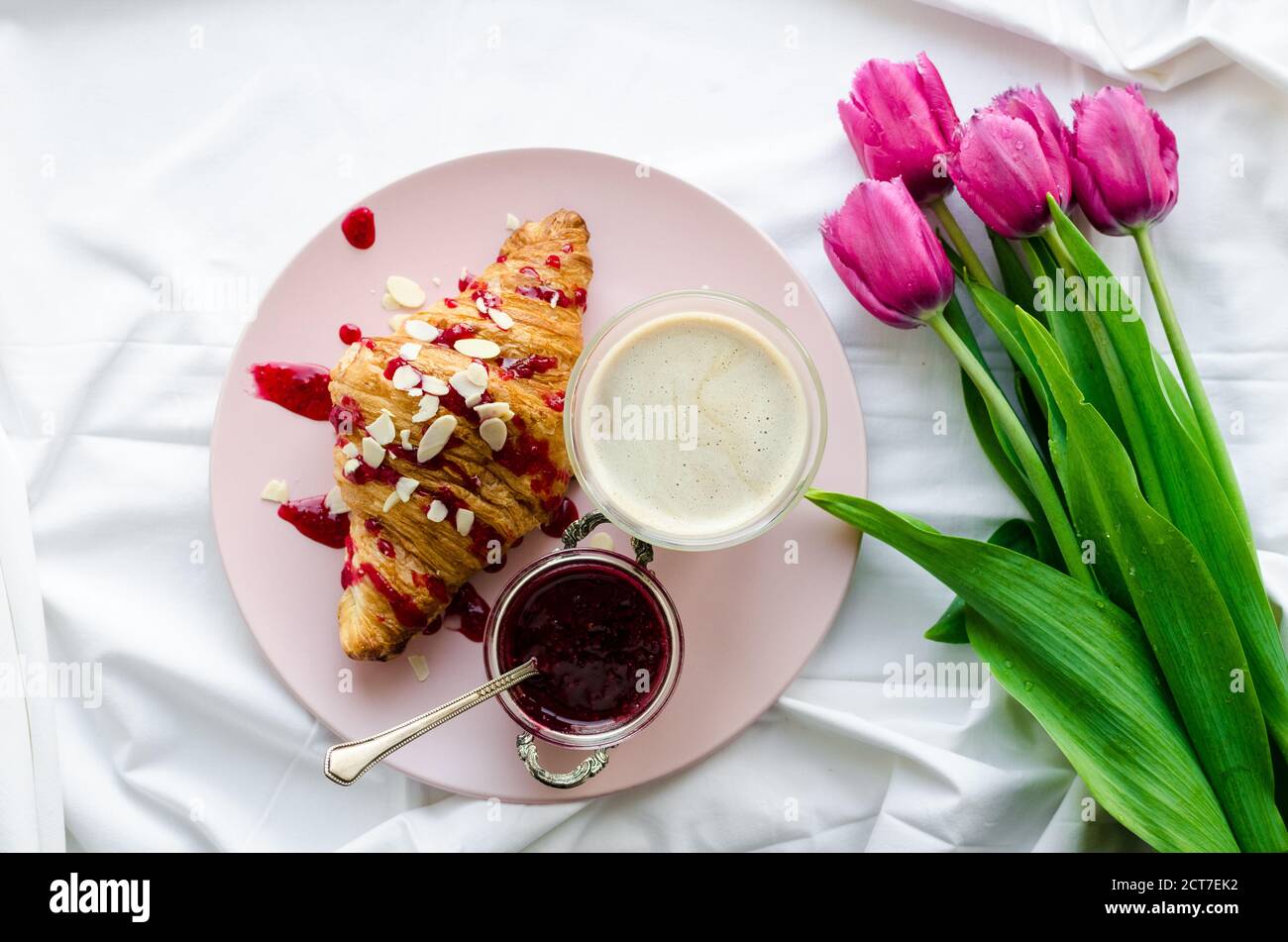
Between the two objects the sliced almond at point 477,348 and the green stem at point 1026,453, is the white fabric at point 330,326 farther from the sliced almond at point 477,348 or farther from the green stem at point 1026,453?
the sliced almond at point 477,348

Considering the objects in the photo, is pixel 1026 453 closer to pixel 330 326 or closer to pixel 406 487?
pixel 406 487

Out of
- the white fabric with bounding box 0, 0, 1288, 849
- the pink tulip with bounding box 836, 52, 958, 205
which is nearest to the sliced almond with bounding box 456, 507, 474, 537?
the white fabric with bounding box 0, 0, 1288, 849

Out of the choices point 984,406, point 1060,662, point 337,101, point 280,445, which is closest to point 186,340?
point 280,445

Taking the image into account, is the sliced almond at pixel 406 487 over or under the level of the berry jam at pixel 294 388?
under

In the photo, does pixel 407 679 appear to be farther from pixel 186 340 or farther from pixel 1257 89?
pixel 1257 89

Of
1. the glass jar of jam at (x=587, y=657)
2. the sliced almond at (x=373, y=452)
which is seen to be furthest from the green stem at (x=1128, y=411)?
the sliced almond at (x=373, y=452)

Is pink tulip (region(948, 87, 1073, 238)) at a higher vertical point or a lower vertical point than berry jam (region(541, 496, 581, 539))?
higher

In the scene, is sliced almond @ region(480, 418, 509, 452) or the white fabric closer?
sliced almond @ region(480, 418, 509, 452)
